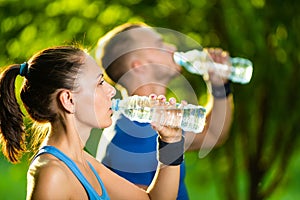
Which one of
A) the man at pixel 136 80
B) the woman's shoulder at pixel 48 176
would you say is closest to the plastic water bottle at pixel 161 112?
the man at pixel 136 80

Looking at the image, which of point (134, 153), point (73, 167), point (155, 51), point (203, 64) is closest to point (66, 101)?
point (73, 167)

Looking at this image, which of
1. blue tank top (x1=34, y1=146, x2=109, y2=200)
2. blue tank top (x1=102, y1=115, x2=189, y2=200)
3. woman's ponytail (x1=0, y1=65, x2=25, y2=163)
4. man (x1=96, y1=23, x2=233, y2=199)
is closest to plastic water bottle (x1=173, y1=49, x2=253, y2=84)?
man (x1=96, y1=23, x2=233, y2=199)

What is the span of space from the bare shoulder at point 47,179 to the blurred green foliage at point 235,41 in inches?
109

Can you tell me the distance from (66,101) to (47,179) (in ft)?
0.95

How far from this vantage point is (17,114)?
2.48 m

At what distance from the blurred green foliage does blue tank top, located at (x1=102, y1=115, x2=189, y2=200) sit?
1971 millimetres

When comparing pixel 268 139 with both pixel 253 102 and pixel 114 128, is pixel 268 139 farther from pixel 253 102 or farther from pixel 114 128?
pixel 114 128

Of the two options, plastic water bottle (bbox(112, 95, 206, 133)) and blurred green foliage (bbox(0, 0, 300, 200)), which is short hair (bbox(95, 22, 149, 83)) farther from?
Result: blurred green foliage (bbox(0, 0, 300, 200))

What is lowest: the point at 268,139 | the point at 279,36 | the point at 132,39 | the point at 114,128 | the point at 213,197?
the point at 213,197

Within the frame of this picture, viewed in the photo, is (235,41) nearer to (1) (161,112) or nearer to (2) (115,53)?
(2) (115,53)

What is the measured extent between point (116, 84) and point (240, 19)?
2940 millimetres

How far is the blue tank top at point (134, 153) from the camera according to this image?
3.03 metres

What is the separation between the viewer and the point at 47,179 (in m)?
2.17

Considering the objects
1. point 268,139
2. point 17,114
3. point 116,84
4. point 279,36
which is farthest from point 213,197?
point 17,114
